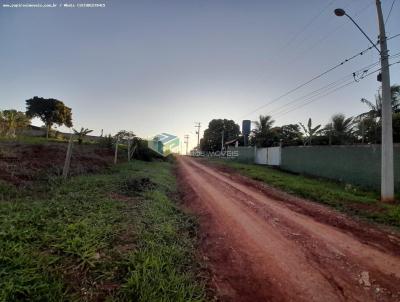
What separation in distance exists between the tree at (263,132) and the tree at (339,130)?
8087 millimetres

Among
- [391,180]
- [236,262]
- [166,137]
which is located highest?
[166,137]

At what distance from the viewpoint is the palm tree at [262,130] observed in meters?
33.5

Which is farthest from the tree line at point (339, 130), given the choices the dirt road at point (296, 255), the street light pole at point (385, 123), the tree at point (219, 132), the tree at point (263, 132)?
the tree at point (219, 132)

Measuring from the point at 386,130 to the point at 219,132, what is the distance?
52.1 meters

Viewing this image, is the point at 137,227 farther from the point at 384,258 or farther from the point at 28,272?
the point at 384,258

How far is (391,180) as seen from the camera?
9.41m

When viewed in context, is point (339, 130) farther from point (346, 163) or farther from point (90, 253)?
point (90, 253)

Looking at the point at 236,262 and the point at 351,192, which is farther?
the point at 351,192

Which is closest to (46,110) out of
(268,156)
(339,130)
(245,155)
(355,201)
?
(245,155)

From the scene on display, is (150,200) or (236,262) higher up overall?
(150,200)

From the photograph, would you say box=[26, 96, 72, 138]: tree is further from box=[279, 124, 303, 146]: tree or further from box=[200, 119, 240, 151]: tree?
box=[279, 124, 303, 146]: tree

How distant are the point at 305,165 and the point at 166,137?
22.1 m

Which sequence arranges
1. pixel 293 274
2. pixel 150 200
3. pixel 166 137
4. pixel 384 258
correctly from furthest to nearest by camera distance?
pixel 166 137 < pixel 150 200 < pixel 384 258 < pixel 293 274

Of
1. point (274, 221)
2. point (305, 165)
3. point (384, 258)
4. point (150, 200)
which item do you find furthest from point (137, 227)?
point (305, 165)
